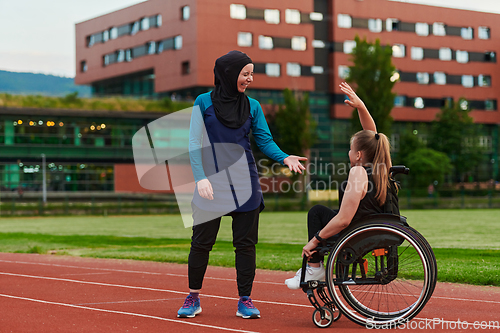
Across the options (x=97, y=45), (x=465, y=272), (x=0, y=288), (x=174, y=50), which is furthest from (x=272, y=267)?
(x=97, y=45)

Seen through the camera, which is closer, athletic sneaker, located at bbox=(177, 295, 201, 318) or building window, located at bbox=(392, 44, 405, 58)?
athletic sneaker, located at bbox=(177, 295, 201, 318)

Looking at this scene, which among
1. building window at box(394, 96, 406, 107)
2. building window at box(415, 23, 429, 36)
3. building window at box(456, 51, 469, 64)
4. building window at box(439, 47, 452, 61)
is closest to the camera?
building window at box(394, 96, 406, 107)

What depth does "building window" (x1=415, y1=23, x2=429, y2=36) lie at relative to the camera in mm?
68312

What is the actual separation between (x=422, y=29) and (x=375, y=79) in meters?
24.5

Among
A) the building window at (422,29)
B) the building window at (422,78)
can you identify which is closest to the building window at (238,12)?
the building window at (422,29)

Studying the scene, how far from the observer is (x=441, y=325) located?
4.98 m

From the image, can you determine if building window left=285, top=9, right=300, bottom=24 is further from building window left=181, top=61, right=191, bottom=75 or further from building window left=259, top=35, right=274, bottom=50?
building window left=181, top=61, right=191, bottom=75

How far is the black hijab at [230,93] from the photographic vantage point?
539cm

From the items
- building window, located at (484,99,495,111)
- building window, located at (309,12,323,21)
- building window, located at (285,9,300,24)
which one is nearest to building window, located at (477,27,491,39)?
building window, located at (484,99,495,111)

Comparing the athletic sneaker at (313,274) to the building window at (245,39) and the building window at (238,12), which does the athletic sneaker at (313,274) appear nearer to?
the building window at (245,39)

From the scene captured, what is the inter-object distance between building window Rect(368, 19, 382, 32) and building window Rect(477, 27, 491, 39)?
12758 millimetres

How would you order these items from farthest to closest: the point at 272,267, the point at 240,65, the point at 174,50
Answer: the point at 174,50
the point at 272,267
the point at 240,65

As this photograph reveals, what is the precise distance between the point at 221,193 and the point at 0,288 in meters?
3.52

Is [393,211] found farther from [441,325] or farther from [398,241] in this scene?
[441,325]
